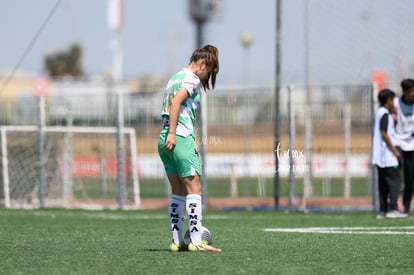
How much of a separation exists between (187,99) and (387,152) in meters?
7.06

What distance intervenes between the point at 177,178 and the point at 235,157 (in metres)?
14.2

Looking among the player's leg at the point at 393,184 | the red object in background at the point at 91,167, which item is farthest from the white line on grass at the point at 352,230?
the red object in background at the point at 91,167

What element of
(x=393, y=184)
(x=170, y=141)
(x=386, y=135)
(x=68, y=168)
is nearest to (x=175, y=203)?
(x=170, y=141)

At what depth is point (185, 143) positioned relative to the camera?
1092cm

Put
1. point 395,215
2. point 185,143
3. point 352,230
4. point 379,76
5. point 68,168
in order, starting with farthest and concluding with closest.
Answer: point 68,168 < point 379,76 < point 395,215 < point 352,230 < point 185,143

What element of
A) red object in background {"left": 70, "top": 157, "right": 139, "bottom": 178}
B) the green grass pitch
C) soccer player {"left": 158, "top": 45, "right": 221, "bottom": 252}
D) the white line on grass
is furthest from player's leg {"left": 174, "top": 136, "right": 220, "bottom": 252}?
red object in background {"left": 70, "top": 157, "right": 139, "bottom": 178}

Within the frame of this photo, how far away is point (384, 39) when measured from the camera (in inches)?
840

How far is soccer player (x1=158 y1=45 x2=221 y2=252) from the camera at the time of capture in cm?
1088

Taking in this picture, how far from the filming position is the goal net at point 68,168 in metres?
23.8

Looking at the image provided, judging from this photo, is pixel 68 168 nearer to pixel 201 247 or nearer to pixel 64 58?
pixel 201 247

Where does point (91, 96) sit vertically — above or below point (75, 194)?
above

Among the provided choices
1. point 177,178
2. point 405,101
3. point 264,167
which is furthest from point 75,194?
point 177,178

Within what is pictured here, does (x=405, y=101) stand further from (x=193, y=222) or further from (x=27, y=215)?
(x=193, y=222)

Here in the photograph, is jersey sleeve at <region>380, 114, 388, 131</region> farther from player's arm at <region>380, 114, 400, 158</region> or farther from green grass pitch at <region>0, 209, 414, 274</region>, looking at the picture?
green grass pitch at <region>0, 209, 414, 274</region>
